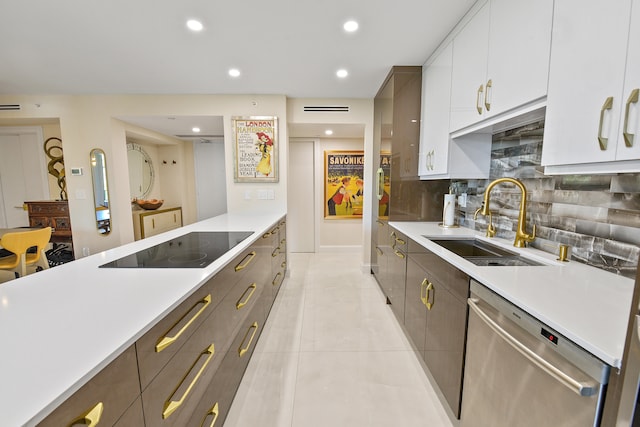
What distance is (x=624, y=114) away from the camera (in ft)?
2.70

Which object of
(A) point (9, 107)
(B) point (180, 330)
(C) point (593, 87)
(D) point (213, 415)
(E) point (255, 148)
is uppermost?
(A) point (9, 107)

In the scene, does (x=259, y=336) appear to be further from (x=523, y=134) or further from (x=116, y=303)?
(x=523, y=134)

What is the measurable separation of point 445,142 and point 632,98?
1.27m

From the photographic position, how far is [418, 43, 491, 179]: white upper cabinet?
198cm

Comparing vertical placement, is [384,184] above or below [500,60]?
below

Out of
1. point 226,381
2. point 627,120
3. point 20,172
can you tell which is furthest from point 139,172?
point 627,120

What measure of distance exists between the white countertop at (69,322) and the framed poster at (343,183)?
3.48 meters

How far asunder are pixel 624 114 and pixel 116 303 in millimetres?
1780

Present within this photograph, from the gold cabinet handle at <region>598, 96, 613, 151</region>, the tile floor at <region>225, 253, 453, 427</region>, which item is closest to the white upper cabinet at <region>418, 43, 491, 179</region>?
the gold cabinet handle at <region>598, 96, 613, 151</region>

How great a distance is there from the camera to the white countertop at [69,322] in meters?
0.45

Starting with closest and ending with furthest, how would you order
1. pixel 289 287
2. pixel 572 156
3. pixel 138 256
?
pixel 572 156 < pixel 138 256 < pixel 289 287

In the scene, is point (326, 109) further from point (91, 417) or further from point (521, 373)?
point (91, 417)

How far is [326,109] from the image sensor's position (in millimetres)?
3330

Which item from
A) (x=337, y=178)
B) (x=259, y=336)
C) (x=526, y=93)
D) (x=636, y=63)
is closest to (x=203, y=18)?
(x=526, y=93)
